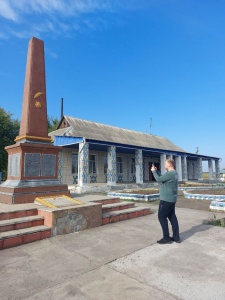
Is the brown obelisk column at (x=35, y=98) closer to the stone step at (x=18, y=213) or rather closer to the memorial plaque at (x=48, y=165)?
the memorial plaque at (x=48, y=165)

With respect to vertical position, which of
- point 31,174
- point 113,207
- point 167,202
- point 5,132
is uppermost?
point 5,132

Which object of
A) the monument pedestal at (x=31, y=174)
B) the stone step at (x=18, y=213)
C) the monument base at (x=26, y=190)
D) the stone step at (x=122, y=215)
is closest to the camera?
the stone step at (x=18, y=213)

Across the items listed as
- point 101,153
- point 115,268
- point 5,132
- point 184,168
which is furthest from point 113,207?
point 5,132

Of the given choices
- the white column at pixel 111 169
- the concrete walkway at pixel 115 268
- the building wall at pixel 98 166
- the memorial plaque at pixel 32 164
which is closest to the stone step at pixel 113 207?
the concrete walkway at pixel 115 268

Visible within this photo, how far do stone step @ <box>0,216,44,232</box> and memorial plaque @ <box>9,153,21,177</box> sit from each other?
7.15ft

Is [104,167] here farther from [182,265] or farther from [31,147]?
[182,265]

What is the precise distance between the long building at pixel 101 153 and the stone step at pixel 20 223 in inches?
386

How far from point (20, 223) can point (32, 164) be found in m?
2.48

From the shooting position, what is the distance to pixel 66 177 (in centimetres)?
1725

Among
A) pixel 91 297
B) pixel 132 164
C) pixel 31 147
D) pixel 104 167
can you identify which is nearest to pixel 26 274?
pixel 91 297

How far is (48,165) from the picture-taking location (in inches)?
275

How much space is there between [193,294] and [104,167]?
1736 cm

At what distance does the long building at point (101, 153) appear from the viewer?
50.4 ft

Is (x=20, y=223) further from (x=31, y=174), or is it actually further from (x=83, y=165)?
(x=83, y=165)
